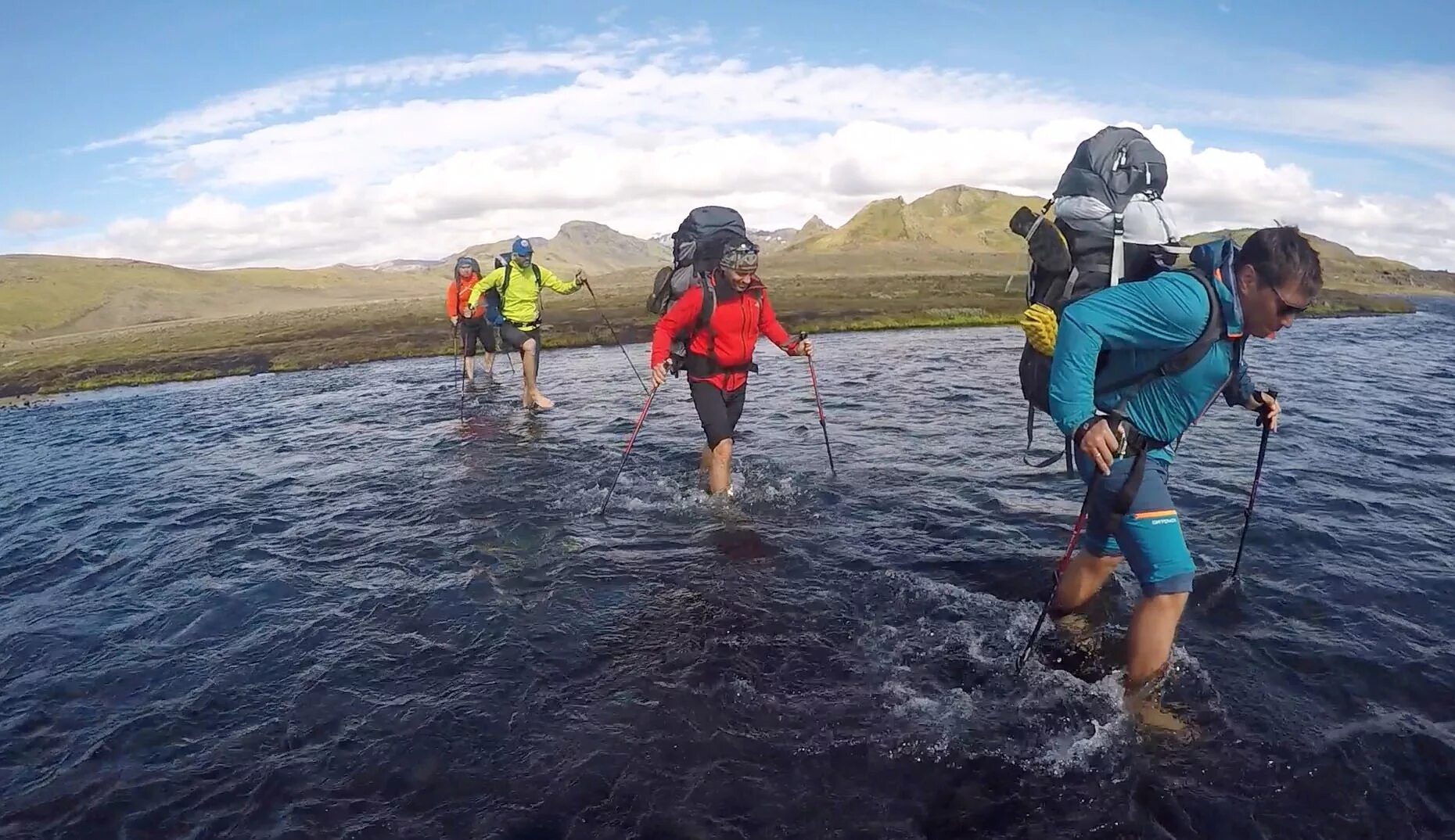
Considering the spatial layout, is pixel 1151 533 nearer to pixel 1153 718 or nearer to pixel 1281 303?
pixel 1153 718

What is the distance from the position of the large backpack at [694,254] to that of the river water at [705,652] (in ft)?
8.97

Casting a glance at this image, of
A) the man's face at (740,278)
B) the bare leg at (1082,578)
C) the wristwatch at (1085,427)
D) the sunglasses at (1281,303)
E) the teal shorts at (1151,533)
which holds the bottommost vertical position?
the bare leg at (1082,578)

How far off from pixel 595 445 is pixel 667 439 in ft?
4.99

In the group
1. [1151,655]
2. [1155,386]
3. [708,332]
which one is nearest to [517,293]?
[708,332]

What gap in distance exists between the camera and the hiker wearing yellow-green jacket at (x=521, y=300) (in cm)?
2064

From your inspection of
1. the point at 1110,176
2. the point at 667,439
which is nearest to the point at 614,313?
the point at 667,439

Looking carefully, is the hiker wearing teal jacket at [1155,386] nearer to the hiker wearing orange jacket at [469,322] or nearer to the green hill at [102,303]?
the hiker wearing orange jacket at [469,322]

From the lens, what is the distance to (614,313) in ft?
175

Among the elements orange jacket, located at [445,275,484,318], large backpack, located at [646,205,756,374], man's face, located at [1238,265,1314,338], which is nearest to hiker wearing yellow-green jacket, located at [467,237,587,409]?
orange jacket, located at [445,275,484,318]

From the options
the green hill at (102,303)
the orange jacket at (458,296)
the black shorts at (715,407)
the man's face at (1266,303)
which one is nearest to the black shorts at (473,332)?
the orange jacket at (458,296)

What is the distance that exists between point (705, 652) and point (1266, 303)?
5690mm

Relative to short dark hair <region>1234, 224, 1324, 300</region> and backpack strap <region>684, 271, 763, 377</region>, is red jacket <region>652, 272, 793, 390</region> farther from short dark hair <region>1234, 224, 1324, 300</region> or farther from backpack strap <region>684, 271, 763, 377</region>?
short dark hair <region>1234, 224, 1324, 300</region>

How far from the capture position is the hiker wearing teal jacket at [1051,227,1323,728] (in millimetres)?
5637

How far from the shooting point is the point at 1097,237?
6.63m
